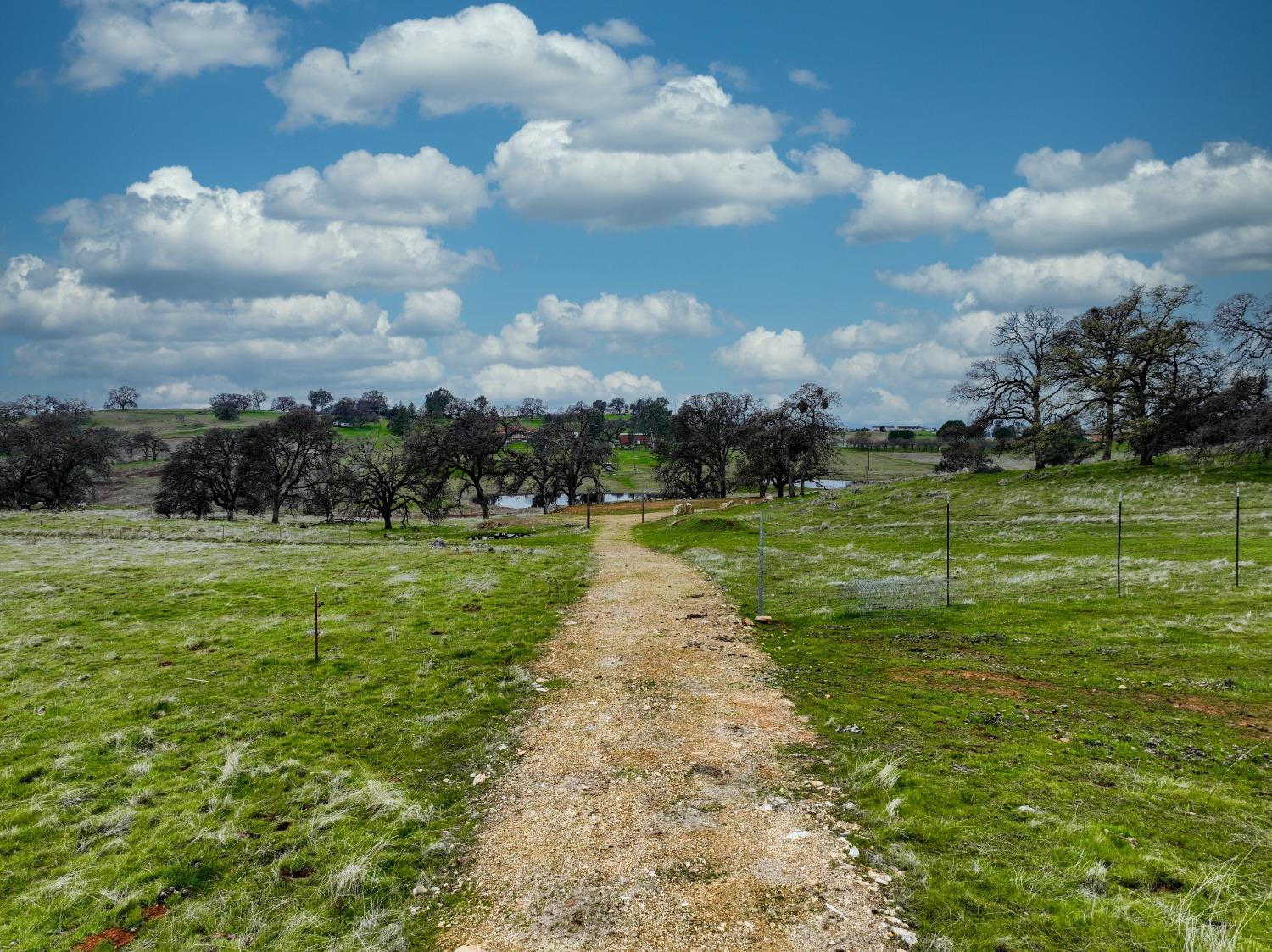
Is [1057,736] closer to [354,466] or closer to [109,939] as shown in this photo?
[109,939]

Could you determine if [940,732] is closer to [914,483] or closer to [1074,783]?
[1074,783]

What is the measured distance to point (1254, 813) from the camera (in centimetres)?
738

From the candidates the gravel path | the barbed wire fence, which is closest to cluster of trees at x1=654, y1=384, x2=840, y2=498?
the barbed wire fence

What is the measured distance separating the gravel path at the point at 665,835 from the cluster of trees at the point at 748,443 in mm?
58591

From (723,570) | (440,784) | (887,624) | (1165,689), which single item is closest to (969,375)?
(723,570)

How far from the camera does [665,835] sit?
7.67 metres

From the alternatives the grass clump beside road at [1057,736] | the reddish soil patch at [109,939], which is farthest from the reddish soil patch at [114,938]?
the grass clump beside road at [1057,736]

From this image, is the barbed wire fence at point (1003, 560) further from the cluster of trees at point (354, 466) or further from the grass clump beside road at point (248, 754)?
the cluster of trees at point (354, 466)

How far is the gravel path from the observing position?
614 centimetres

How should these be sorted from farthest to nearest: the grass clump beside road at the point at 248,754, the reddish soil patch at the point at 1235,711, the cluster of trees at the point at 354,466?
the cluster of trees at the point at 354,466 → the reddish soil patch at the point at 1235,711 → the grass clump beside road at the point at 248,754

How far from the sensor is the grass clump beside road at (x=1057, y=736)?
6129 millimetres

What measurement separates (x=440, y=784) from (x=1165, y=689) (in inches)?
513

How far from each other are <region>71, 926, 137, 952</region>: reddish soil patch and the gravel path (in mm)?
3230

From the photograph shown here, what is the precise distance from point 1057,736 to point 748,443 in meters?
63.7
